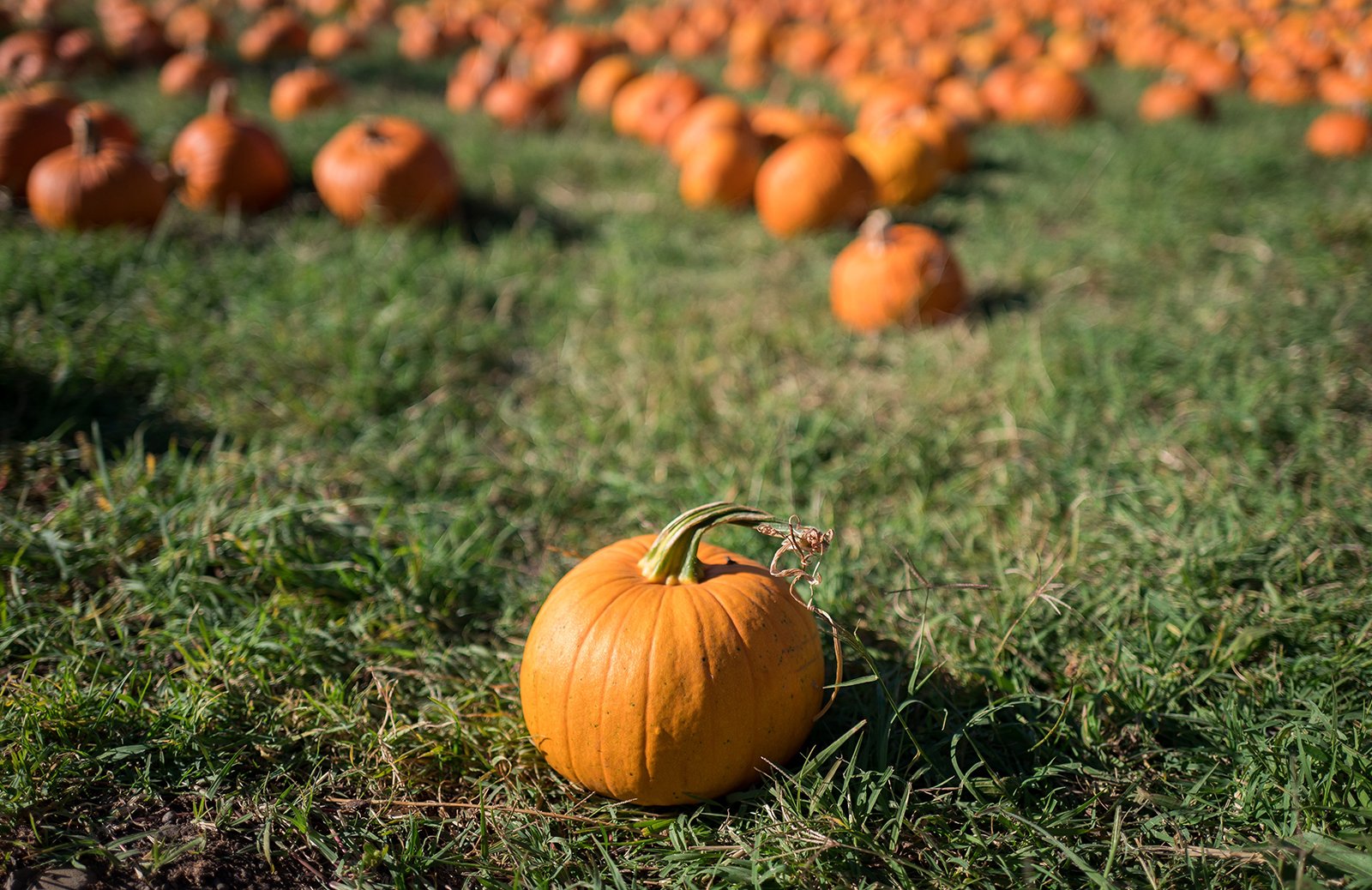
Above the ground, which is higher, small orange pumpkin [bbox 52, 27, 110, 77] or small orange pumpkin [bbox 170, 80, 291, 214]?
small orange pumpkin [bbox 52, 27, 110, 77]

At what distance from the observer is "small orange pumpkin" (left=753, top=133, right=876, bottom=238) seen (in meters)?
5.24

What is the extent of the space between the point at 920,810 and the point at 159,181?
4.76m

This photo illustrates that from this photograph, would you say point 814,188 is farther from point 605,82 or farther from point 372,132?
point 605,82

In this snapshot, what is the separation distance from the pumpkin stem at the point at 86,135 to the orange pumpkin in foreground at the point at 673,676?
412 centimetres

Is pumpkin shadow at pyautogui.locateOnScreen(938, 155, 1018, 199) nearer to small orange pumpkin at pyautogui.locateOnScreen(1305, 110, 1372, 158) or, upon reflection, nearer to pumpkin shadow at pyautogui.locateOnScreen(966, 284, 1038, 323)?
pumpkin shadow at pyautogui.locateOnScreen(966, 284, 1038, 323)

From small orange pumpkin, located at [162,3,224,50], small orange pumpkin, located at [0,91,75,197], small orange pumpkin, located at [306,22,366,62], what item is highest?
small orange pumpkin, located at [162,3,224,50]

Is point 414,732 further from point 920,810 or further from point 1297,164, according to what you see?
point 1297,164

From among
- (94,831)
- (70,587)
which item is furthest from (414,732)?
(70,587)

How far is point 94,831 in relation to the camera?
1808 millimetres

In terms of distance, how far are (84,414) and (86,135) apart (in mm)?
2206

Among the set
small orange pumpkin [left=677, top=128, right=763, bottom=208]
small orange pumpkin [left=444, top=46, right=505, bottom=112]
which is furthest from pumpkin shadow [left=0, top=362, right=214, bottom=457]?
small orange pumpkin [left=444, top=46, right=505, bottom=112]

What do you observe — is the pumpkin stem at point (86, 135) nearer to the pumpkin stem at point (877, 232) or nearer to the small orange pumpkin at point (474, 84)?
the pumpkin stem at point (877, 232)

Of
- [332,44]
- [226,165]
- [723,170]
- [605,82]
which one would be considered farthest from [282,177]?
[332,44]

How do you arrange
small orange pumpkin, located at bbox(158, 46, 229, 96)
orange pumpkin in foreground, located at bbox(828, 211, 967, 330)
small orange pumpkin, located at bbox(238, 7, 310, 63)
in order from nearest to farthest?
orange pumpkin in foreground, located at bbox(828, 211, 967, 330) < small orange pumpkin, located at bbox(158, 46, 229, 96) < small orange pumpkin, located at bbox(238, 7, 310, 63)
